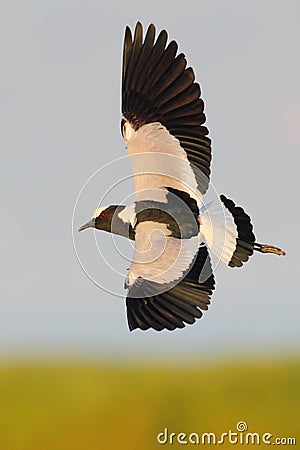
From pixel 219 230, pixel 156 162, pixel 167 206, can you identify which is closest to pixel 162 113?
pixel 156 162

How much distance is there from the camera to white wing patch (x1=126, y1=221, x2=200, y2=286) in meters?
3.64

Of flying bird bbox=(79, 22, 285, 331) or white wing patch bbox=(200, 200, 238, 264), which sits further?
white wing patch bbox=(200, 200, 238, 264)

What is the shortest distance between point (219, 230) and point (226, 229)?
3 centimetres

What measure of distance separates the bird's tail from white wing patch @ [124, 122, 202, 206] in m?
0.06

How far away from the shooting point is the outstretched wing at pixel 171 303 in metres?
3.49

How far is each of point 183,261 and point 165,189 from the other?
25 cm

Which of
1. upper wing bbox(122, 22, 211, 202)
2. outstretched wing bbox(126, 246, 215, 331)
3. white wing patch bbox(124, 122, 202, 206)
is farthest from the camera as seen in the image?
white wing patch bbox(124, 122, 202, 206)

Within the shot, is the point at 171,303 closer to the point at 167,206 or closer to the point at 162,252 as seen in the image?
the point at 162,252

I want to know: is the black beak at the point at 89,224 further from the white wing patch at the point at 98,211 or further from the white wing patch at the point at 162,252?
the white wing patch at the point at 162,252

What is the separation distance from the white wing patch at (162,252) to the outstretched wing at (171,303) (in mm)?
42

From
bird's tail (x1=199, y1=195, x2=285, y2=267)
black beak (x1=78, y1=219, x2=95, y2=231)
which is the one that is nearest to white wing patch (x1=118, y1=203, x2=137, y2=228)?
black beak (x1=78, y1=219, x2=95, y2=231)

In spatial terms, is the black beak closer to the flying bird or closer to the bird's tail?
the flying bird

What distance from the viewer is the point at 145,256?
3.65 metres

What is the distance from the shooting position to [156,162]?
12.3 feet
